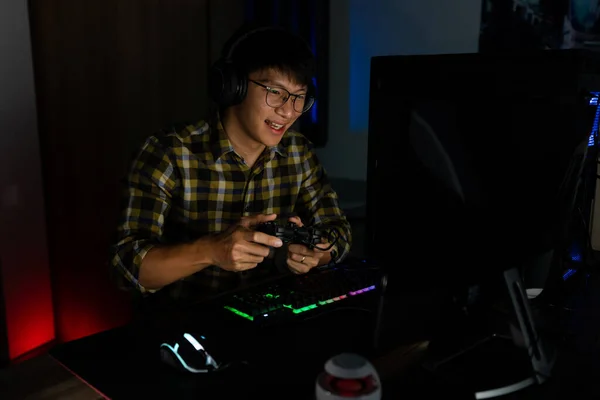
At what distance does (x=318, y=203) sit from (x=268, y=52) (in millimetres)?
446

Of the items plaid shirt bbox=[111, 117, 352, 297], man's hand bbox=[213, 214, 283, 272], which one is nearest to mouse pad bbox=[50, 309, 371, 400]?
man's hand bbox=[213, 214, 283, 272]

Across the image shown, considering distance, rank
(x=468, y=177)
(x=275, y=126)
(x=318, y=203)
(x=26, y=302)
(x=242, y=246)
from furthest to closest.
Result: 1. (x=26, y=302)
2. (x=318, y=203)
3. (x=275, y=126)
4. (x=242, y=246)
5. (x=468, y=177)

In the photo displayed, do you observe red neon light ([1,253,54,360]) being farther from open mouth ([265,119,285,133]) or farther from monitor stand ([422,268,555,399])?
monitor stand ([422,268,555,399])

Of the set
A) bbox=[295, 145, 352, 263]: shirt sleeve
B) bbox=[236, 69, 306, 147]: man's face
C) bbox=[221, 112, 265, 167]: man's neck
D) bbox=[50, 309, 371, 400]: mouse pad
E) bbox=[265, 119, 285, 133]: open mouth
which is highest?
bbox=[236, 69, 306, 147]: man's face

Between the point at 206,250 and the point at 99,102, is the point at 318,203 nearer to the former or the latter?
the point at 206,250

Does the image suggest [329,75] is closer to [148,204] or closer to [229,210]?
[229,210]

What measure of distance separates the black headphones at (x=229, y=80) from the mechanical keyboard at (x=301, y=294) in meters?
0.41

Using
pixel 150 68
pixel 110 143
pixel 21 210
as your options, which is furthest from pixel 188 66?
pixel 21 210

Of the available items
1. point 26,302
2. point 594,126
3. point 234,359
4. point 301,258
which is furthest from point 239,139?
point 26,302

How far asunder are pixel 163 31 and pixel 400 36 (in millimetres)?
922

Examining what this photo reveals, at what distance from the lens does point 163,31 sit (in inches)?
78.8

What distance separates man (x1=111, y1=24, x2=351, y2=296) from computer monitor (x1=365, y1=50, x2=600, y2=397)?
326 mm

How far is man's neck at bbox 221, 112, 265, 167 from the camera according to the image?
140 cm

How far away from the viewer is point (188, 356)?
829 millimetres
